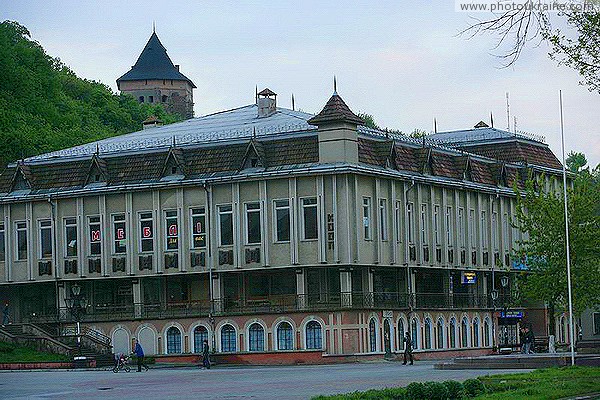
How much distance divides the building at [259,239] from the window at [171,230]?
0.26ft

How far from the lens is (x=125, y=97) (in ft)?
607

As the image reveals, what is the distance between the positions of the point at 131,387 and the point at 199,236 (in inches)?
1173

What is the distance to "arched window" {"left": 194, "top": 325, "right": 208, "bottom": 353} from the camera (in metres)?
75.1

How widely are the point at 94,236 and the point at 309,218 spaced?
1356 centimetres

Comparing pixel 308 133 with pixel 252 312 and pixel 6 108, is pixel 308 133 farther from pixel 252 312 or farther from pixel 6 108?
pixel 6 108

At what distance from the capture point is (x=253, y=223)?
75062mm

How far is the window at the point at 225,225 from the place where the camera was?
75.7 meters

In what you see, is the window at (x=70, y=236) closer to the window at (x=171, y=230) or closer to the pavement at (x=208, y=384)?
the window at (x=171, y=230)

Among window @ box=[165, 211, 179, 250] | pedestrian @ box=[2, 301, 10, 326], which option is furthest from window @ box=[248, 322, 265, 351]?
pedestrian @ box=[2, 301, 10, 326]

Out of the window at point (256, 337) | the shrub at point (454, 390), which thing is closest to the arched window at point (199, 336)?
the window at point (256, 337)

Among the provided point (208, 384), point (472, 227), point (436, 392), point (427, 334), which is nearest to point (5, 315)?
point (427, 334)

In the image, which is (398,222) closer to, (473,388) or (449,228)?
(449,228)

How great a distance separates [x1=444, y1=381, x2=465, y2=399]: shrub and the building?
37.3 m

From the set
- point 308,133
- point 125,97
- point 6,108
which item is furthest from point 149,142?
point 125,97
